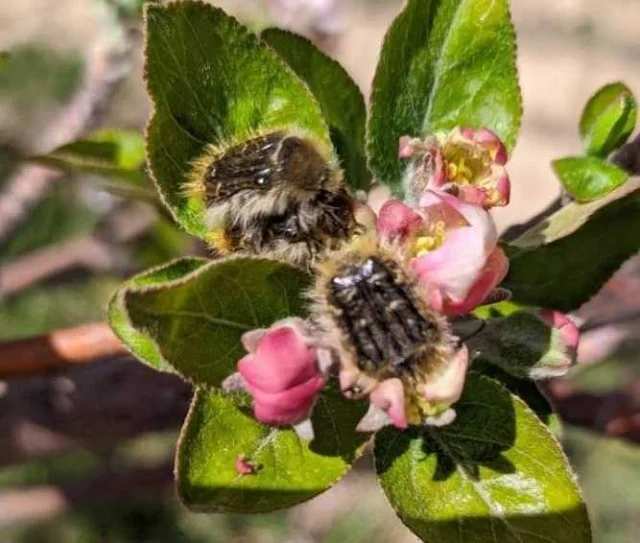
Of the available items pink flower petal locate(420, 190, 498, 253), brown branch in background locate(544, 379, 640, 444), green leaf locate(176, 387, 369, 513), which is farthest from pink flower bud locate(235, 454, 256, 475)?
brown branch in background locate(544, 379, 640, 444)

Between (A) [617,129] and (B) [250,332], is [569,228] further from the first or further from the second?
(B) [250,332]

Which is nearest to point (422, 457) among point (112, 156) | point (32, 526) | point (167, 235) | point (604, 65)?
point (112, 156)

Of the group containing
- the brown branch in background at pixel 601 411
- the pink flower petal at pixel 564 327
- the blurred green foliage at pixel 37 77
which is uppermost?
the pink flower petal at pixel 564 327

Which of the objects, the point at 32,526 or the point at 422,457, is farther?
the point at 32,526

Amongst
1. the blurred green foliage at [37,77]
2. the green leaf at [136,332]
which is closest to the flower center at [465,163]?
the green leaf at [136,332]

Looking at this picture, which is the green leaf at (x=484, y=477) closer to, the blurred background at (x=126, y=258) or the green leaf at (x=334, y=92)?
the green leaf at (x=334, y=92)

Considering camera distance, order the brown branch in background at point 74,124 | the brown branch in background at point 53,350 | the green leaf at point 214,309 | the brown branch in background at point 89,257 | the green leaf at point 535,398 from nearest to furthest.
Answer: the green leaf at point 214,309, the green leaf at point 535,398, the brown branch in background at point 53,350, the brown branch in background at point 74,124, the brown branch in background at point 89,257

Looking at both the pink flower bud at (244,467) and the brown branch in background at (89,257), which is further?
the brown branch in background at (89,257)

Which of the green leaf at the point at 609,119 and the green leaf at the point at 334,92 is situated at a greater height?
the green leaf at the point at 609,119
